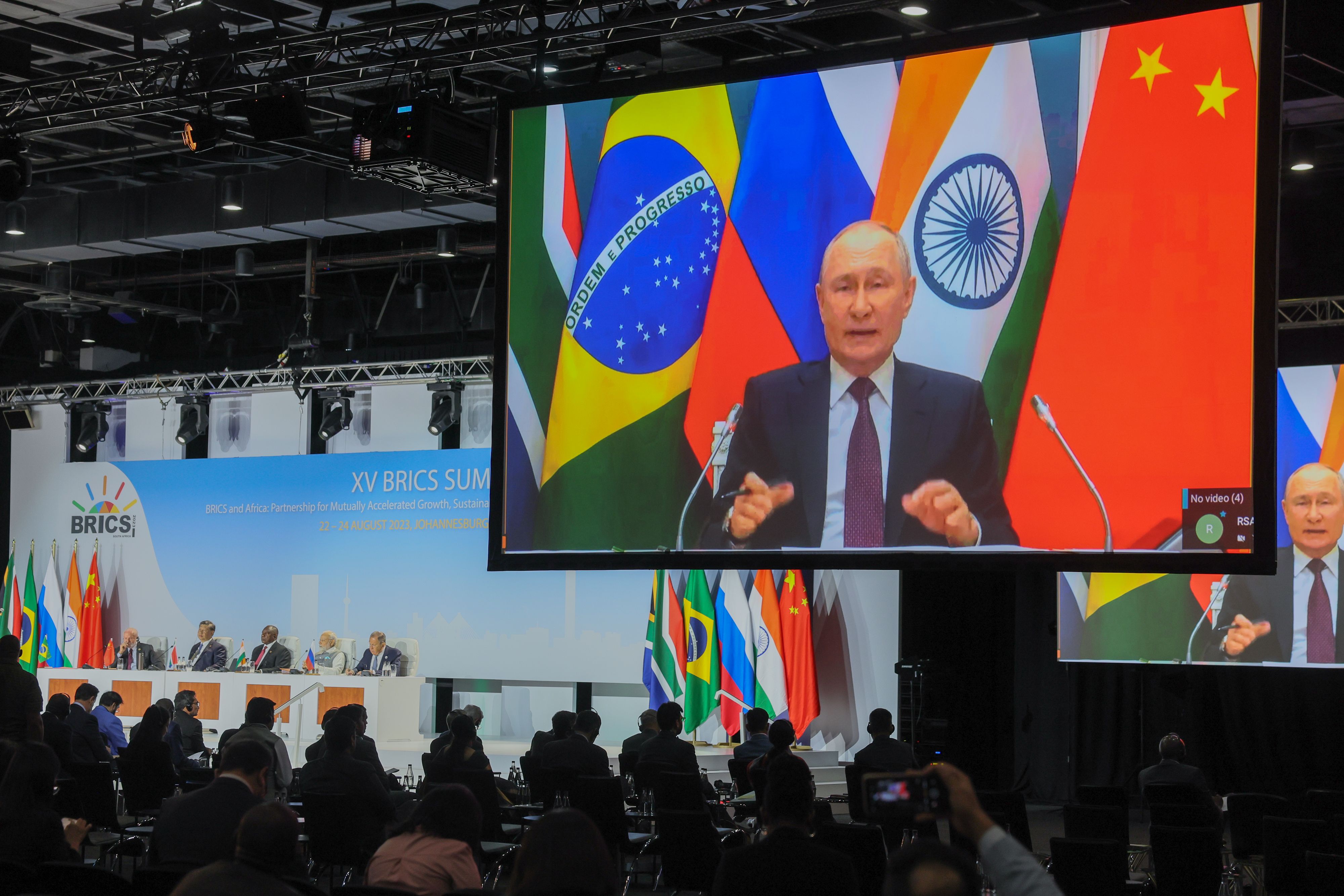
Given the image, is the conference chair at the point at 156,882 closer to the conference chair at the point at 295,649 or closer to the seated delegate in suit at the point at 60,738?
the seated delegate in suit at the point at 60,738

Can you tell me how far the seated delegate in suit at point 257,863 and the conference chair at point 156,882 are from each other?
0.66 meters

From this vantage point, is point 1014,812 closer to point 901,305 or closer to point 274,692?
point 901,305

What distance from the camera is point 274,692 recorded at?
14820 mm

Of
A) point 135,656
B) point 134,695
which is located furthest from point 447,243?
point 135,656

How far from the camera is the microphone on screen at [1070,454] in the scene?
6074 mm

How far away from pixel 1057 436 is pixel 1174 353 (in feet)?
1.94

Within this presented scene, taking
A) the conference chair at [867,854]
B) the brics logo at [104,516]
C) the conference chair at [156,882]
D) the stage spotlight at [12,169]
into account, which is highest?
the stage spotlight at [12,169]

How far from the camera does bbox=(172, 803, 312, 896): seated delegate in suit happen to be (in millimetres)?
3361

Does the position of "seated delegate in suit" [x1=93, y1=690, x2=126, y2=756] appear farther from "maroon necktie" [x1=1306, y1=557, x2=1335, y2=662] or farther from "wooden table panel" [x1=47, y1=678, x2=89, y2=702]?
"maroon necktie" [x1=1306, y1=557, x2=1335, y2=662]

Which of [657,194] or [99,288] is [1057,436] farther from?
[99,288]

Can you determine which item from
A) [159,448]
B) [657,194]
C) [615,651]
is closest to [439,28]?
[657,194]

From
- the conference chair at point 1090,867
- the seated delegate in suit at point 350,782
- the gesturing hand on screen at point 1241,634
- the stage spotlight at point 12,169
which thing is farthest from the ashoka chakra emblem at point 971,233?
the stage spotlight at point 12,169

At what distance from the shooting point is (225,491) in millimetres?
17891

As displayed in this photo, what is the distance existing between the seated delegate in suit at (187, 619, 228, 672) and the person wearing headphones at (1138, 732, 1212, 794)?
1079cm
